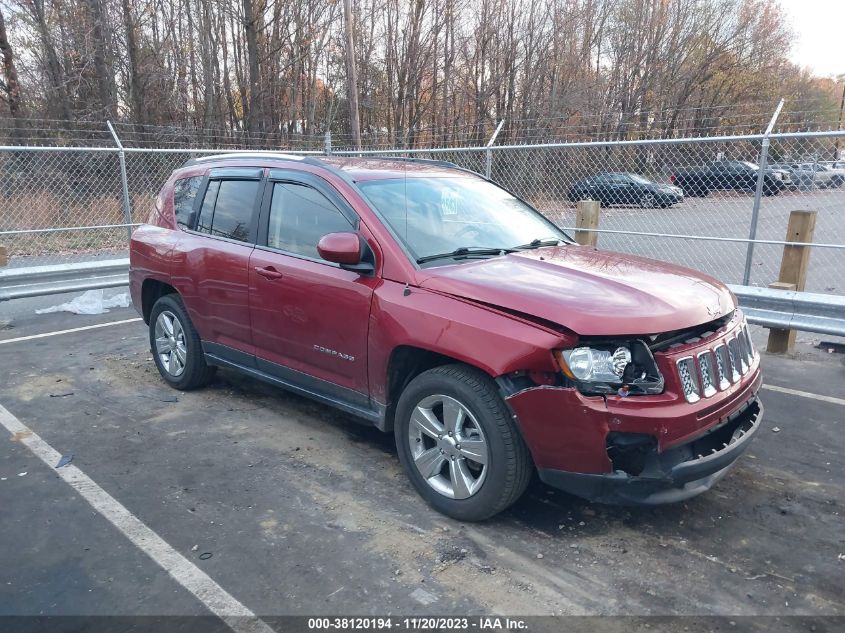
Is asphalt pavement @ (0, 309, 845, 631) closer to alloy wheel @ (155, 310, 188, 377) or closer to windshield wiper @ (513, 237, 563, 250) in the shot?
alloy wheel @ (155, 310, 188, 377)

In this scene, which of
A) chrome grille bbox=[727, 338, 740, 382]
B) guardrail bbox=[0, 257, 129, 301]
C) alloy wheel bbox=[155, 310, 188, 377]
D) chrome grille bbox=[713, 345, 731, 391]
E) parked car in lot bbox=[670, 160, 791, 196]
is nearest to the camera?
chrome grille bbox=[713, 345, 731, 391]

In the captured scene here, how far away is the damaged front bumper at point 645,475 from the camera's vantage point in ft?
9.70

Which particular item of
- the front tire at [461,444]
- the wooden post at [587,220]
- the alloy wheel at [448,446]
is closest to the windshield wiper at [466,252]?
the front tire at [461,444]

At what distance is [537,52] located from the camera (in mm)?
26375

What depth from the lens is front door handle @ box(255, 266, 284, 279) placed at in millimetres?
4238

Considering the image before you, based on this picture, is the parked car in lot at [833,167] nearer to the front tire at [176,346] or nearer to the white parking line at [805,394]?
the white parking line at [805,394]

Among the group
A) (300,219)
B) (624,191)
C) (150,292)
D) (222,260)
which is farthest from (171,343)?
(624,191)

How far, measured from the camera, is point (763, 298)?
6.09 m

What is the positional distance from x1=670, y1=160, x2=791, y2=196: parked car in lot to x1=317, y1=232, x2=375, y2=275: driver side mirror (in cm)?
727

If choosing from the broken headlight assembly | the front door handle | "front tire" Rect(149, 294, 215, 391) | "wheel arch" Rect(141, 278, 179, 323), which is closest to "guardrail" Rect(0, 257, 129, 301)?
"wheel arch" Rect(141, 278, 179, 323)

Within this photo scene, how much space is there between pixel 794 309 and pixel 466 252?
12.2 feet

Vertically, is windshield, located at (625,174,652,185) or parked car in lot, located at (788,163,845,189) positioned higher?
parked car in lot, located at (788,163,845,189)

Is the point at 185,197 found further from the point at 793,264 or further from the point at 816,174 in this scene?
the point at 816,174

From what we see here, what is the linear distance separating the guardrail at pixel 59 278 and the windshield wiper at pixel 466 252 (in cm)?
588
